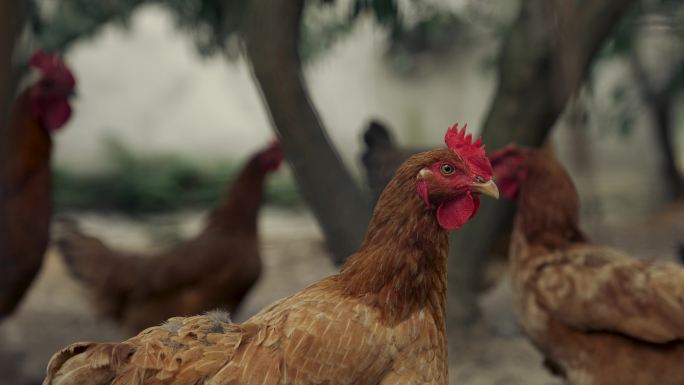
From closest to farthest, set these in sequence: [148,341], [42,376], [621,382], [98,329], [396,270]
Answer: [148,341], [396,270], [621,382], [42,376], [98,329]

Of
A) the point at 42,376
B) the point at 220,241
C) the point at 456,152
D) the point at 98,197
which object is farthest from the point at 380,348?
the point at 98,197

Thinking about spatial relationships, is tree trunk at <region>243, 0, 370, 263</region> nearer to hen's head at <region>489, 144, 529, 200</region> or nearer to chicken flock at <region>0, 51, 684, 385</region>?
chicken flock at <region>0, 51, 684, 385</region>

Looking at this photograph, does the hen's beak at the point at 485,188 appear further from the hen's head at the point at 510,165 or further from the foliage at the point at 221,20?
the foliage at the point at 221,20

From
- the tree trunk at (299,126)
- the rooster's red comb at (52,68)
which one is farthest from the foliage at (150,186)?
the tree trunk at (299,126)

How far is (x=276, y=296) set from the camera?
6363 mm

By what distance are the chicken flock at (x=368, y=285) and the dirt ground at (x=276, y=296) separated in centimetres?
62

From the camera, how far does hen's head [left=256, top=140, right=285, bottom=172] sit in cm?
478

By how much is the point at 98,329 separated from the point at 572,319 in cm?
349

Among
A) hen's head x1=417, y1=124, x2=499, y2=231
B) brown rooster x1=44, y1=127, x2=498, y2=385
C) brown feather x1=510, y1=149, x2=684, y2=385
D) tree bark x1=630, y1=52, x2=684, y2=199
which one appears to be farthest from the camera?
tree bark x1=630, y1=52, x2=684, y2=199

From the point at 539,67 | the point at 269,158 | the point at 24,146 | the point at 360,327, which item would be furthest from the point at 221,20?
the point at 360,327

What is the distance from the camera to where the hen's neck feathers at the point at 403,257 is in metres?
2.23

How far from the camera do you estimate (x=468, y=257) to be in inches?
181

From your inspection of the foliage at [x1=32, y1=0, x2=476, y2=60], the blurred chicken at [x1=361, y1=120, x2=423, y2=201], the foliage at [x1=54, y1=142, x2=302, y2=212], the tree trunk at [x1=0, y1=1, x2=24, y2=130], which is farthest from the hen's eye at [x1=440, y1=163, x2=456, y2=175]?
the foliage at [x1=54, y1=142, x2=302, y2=212]

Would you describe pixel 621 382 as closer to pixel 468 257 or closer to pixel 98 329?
pixel 468 257
